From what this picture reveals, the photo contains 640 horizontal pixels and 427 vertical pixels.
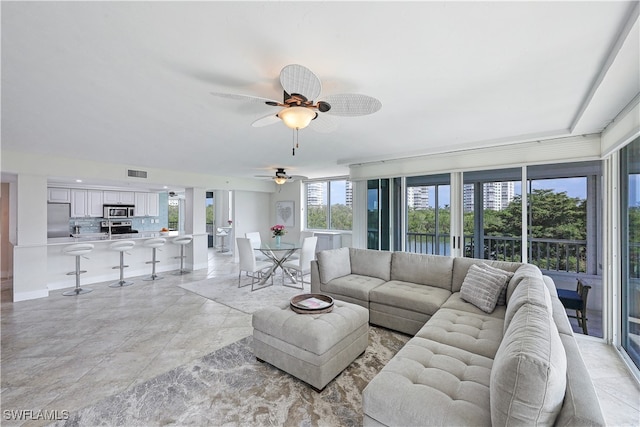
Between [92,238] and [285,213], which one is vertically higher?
[285,213]

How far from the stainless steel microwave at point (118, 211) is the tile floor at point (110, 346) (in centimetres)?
309

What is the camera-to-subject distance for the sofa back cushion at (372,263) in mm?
3709

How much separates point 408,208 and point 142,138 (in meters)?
4.35

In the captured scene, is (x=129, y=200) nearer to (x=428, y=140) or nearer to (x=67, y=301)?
(x=67, y=301)

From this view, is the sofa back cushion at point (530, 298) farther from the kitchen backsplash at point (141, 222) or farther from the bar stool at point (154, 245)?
the kitchen backsplash at point (141, 222)

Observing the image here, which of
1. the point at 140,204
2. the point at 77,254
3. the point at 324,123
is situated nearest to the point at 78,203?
the point at 140,204

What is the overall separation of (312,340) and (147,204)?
7.92 metres

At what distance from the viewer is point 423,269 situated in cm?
340

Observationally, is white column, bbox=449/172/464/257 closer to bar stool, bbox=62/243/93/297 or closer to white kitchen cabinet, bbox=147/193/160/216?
bar stool, bbox=62/243/93/297

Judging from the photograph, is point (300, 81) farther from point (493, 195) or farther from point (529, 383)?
point (493, 195)

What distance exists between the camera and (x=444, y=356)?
5.60ft

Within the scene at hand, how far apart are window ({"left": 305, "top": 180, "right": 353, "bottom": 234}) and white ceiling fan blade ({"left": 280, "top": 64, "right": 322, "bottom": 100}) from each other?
216 inches

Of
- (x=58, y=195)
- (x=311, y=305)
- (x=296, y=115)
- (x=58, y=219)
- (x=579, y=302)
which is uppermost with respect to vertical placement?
(x=296, y=115)

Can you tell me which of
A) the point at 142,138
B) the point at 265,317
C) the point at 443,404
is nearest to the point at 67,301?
the point at 142,138
